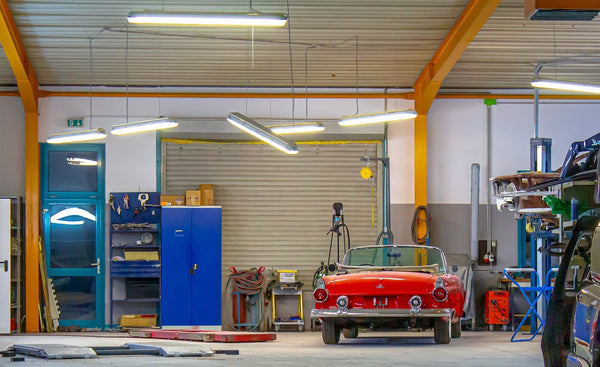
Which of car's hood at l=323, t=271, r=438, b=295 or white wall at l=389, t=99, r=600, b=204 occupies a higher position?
white wall at l=389, t=99, r=600, b=204

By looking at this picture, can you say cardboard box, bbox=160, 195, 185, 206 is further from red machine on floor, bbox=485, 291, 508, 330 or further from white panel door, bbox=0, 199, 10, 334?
red machine on floor, bbox=485, 291, 508, 330

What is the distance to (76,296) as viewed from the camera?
612 inches

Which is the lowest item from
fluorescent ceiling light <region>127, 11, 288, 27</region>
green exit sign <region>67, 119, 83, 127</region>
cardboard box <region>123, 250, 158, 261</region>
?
cardboard box <region>123, 250, 158, 261</region>

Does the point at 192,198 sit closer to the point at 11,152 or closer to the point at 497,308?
the point at 11,152

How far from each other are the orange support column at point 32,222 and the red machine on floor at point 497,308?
306 inches

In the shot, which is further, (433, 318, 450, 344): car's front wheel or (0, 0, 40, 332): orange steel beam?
(0, 0, 40, 332): orange steel beam

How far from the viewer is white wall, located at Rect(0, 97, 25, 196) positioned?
15.6 metres

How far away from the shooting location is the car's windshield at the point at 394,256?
1208 centimetres

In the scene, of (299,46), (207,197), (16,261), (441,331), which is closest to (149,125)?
(207,197)

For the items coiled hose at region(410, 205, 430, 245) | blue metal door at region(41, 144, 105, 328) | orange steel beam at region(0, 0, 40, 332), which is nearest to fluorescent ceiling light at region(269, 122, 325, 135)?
coiled hose at region(410, 205, 430, 245)

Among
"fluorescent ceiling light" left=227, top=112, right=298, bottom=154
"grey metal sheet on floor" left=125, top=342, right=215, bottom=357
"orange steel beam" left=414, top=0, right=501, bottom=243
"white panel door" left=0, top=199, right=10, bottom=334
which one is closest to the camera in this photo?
"grey metal sheet on floor" left=125, top=342, right=215, bottom=357

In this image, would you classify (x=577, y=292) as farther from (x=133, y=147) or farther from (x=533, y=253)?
(x=133, y=147)

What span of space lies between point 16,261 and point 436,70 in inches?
310

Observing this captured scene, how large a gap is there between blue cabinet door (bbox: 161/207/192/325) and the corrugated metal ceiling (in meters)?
2.50
